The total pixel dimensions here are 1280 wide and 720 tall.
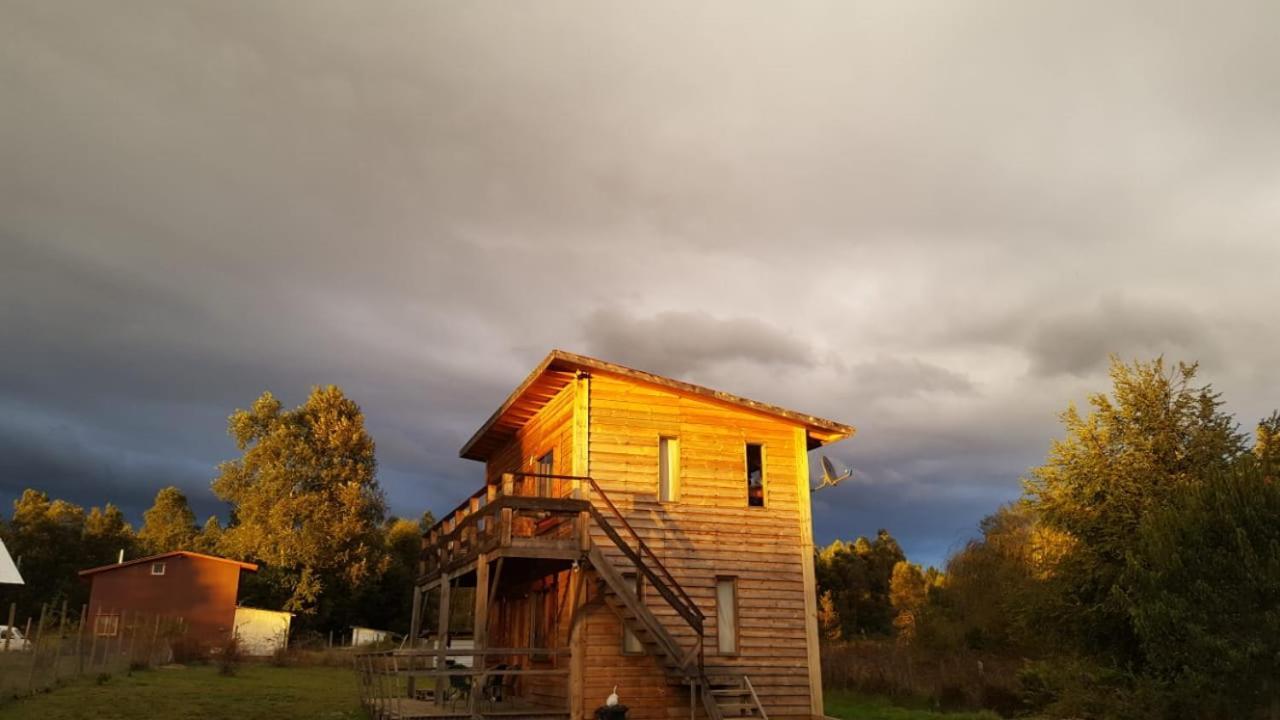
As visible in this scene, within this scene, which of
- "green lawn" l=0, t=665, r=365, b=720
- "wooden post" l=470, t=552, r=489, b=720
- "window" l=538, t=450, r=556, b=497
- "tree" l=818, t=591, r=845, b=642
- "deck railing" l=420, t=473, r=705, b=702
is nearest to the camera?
"wooden post" l=470, t=552, r=489, b=720

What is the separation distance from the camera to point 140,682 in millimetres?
27156

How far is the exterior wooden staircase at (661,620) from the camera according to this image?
18.0 meters

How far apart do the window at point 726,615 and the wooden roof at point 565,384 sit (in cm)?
417

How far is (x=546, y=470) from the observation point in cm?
2341

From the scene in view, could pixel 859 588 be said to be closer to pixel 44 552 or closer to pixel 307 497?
pixel 307 497

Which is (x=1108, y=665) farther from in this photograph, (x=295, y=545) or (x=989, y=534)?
(x=295, y=545)

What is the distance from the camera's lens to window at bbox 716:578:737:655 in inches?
805

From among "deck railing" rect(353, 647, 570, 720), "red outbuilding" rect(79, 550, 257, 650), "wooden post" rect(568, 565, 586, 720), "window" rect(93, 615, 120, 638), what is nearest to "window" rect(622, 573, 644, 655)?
"wooden post" rect(568, 565, 586, 720)

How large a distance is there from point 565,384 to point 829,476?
25.2 feet

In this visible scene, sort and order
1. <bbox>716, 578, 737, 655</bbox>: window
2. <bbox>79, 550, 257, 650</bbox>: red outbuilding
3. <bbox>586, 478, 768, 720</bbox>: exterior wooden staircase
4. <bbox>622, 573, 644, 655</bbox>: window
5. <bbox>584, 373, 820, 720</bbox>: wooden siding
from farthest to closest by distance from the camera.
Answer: <bbox>79, 550, 257, 650</bbox>: red outbuilding, <bbox>716, 578, 737, 655</bbox>: window, <bbox>584, 373, 820, 720</bbox>: wooden siding, <bbox>622, 573, 644, 655</bbox>: window, <bbox>586, 478, 768, 720</bbox>: exterior wooden staircase

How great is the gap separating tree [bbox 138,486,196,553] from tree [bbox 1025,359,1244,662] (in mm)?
69321

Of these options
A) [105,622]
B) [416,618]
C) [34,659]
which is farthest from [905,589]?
[34,659]

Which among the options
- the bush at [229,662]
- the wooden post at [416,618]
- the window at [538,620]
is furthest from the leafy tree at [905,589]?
the window at [538,620]

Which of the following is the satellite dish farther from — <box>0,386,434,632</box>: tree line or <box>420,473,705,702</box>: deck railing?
<box>0,386,434,632</box>: tree line
